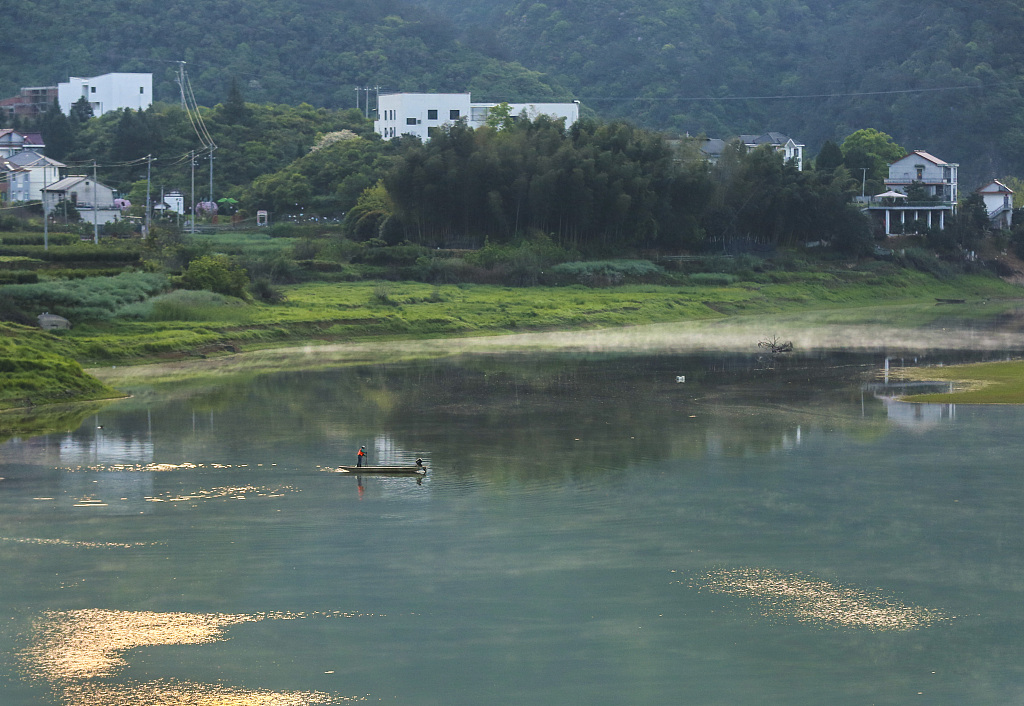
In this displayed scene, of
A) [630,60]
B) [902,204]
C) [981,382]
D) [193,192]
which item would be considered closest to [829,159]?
[902,204]

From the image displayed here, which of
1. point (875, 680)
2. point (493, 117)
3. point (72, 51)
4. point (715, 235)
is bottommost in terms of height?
point (875, 680)

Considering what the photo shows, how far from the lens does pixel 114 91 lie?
125750mm

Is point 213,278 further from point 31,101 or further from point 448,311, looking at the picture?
point 31,101

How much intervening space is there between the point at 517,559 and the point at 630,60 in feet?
470

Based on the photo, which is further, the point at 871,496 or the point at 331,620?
the point at 871,496

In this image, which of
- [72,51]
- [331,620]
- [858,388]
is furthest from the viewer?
[72,51]

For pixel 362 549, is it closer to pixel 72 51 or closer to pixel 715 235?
pixel 715 235

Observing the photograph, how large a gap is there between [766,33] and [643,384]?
5390 inches

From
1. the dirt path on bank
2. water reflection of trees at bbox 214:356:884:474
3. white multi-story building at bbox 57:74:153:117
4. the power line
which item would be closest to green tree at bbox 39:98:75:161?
white multi-story building at bbox 57:74:153:117

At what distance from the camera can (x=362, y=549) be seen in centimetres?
1830

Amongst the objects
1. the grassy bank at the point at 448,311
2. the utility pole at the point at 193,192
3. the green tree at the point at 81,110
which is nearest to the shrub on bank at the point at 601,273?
the grassy bank at the point at 448,311

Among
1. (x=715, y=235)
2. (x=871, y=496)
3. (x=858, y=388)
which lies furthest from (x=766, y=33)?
(x=871, y=496)

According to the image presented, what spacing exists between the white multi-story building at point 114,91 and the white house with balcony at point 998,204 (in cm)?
8006

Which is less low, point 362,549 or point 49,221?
point 49,221
